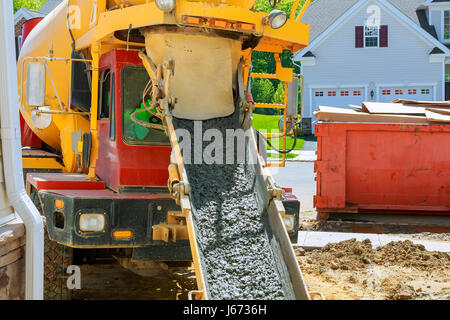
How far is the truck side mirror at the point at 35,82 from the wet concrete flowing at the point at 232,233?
4.62 ft

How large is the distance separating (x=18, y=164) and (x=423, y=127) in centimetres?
775

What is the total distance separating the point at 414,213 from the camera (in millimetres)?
10133

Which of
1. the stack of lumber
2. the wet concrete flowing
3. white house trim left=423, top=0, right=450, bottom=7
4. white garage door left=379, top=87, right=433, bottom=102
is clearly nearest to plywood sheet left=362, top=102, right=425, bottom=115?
the stack of lumber

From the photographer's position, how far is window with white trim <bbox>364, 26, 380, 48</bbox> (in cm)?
2859

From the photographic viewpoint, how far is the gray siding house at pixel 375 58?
2795 cm

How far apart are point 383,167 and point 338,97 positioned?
63.1 feet

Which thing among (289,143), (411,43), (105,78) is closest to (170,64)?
(105,78)

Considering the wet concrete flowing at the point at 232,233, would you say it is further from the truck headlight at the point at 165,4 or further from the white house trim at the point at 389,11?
the white house trim at the point at 389,11

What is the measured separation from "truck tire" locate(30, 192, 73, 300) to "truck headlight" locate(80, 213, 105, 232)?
1.93 ft

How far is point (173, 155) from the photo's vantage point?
15.4ft

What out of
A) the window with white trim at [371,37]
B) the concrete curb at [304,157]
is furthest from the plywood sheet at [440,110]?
the window with white trim at [371,37]

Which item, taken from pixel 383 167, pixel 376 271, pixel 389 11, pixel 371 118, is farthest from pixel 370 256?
pixel 389 11

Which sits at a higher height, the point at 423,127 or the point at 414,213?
the point at 423,127
